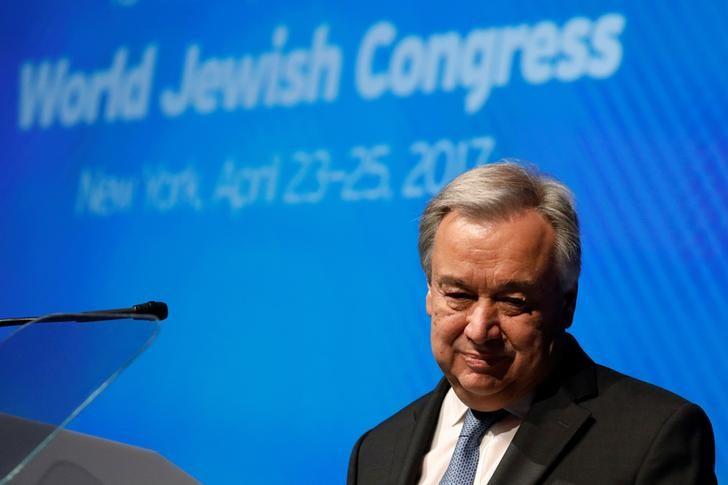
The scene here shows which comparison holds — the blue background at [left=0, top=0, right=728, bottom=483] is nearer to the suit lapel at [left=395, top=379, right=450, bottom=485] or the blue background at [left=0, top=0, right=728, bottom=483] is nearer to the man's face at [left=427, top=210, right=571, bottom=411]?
the suit lapel at [left=395, top=379, right=450, bottom=485]

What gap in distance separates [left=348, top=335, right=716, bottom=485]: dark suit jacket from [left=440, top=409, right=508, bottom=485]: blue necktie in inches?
3.5

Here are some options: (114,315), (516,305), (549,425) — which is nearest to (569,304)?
(516,305)

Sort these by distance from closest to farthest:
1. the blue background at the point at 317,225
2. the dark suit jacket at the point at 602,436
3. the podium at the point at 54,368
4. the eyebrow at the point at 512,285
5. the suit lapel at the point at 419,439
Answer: the podium at the point at 54,368 → the dark suit jacket at the point at 602,436 → the eyebrow at the point at 512,285 → the suit lapel at the point at 419,439 → the blue background at the point at 317,225

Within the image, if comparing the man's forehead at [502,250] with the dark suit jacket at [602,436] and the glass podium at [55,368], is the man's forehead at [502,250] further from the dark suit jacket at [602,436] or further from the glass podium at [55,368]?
the glass podium at [55,368]

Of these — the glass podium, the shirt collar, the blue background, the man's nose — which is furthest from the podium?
the blue background

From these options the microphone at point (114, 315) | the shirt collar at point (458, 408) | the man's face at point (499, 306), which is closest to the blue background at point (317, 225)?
the shirt collar at point (458, 408)

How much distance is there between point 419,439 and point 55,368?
1.04 m

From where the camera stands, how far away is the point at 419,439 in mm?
1944

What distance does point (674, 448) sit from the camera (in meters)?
1.66

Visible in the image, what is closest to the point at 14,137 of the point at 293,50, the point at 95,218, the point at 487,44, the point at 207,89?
the point at 95,218

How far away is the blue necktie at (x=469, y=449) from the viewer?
180cm

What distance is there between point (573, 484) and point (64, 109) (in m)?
2.61

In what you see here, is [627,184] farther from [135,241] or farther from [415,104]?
[135,241]

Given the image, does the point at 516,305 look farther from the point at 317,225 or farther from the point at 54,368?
the point at 317,225
